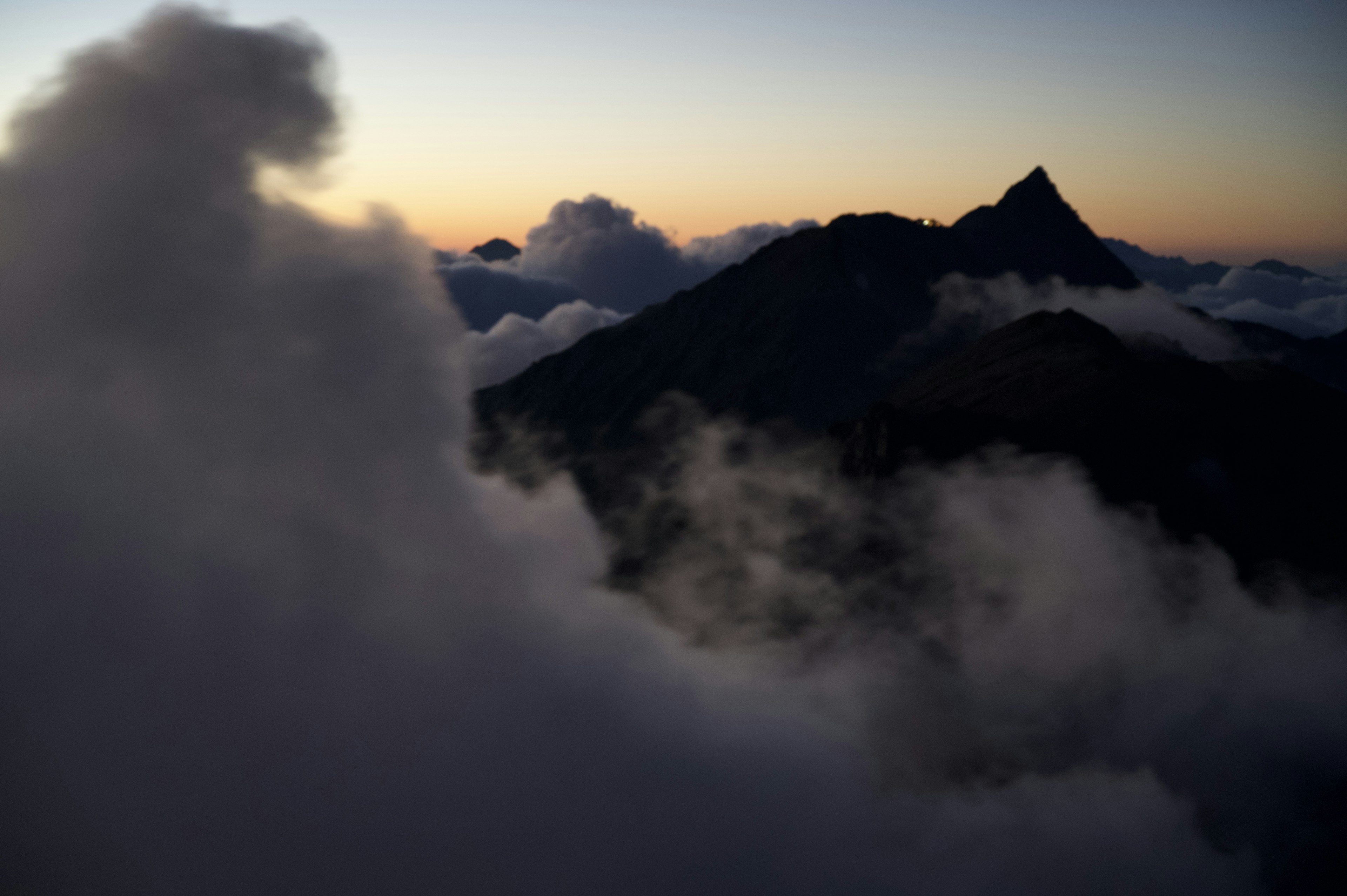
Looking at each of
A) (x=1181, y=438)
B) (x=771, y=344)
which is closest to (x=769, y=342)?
(x=771, y=344)

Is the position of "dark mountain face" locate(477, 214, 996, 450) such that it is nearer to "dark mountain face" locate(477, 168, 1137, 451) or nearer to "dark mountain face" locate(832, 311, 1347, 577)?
"dark mountain face" locate(477, 168, 1137, 451)

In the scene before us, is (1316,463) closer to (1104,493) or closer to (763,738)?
(1104,493)

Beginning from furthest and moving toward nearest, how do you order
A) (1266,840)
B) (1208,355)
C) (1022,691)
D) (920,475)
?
(1208,355) → (920,475) → (1022,691) → (1266,840)

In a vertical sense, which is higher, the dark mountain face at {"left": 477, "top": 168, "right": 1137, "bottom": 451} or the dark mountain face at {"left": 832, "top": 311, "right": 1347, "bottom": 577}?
the dark mountain face at {"left": 477, "top": 168, "right": 1137, "bottom": 451}

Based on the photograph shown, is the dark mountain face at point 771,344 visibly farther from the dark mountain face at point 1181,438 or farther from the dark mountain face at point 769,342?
the dark mountain face at point 1181,438

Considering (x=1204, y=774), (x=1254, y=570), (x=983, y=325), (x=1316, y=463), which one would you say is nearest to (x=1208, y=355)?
(x=983, y=325)

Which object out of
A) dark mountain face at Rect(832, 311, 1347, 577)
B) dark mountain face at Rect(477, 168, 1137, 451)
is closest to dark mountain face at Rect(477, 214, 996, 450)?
dark mountain face at Rect(477, 168, 1137, 451)
